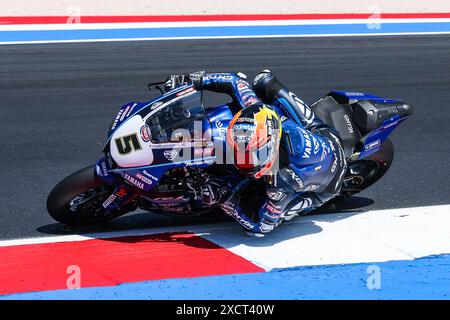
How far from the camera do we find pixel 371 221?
664 cm

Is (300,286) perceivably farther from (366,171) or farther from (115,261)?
(366,171)

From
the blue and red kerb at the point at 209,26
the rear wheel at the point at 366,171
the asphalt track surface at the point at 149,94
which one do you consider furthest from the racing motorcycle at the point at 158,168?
the blue and red kerb at the point at 209,26

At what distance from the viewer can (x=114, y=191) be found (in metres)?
5.95

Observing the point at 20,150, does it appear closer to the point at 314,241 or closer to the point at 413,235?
the point at 314,241

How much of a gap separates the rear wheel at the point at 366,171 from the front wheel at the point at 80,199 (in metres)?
1.85

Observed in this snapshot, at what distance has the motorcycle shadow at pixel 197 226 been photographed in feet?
20.1

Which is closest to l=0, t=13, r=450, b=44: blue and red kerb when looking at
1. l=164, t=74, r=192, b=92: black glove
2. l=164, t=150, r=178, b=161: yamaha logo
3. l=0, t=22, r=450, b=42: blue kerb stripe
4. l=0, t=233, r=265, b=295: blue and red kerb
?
l=0, t=22, r=450, b=42: blue kerb stripe

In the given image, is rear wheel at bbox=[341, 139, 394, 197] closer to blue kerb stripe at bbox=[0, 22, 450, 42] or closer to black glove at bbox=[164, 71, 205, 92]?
black glove at bbox=[164, 71, 205, 92]

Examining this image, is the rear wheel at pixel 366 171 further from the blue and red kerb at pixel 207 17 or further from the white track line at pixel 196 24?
the blue and red kerb at pixel 207 17

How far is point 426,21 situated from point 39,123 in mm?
11298

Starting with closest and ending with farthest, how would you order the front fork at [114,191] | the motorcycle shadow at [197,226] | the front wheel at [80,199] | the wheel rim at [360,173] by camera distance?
the front fork at [114,191], the front wheel at [80,199], the motorcycle shadow at [197,226], the wheel rim at [360,173]

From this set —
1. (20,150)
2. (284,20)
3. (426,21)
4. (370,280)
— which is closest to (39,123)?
(20,150)

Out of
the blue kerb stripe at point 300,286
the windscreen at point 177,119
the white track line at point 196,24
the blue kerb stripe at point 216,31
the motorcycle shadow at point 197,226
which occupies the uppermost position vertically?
the white track line at point 196,24

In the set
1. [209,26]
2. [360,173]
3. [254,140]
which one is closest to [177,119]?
[254,140]
